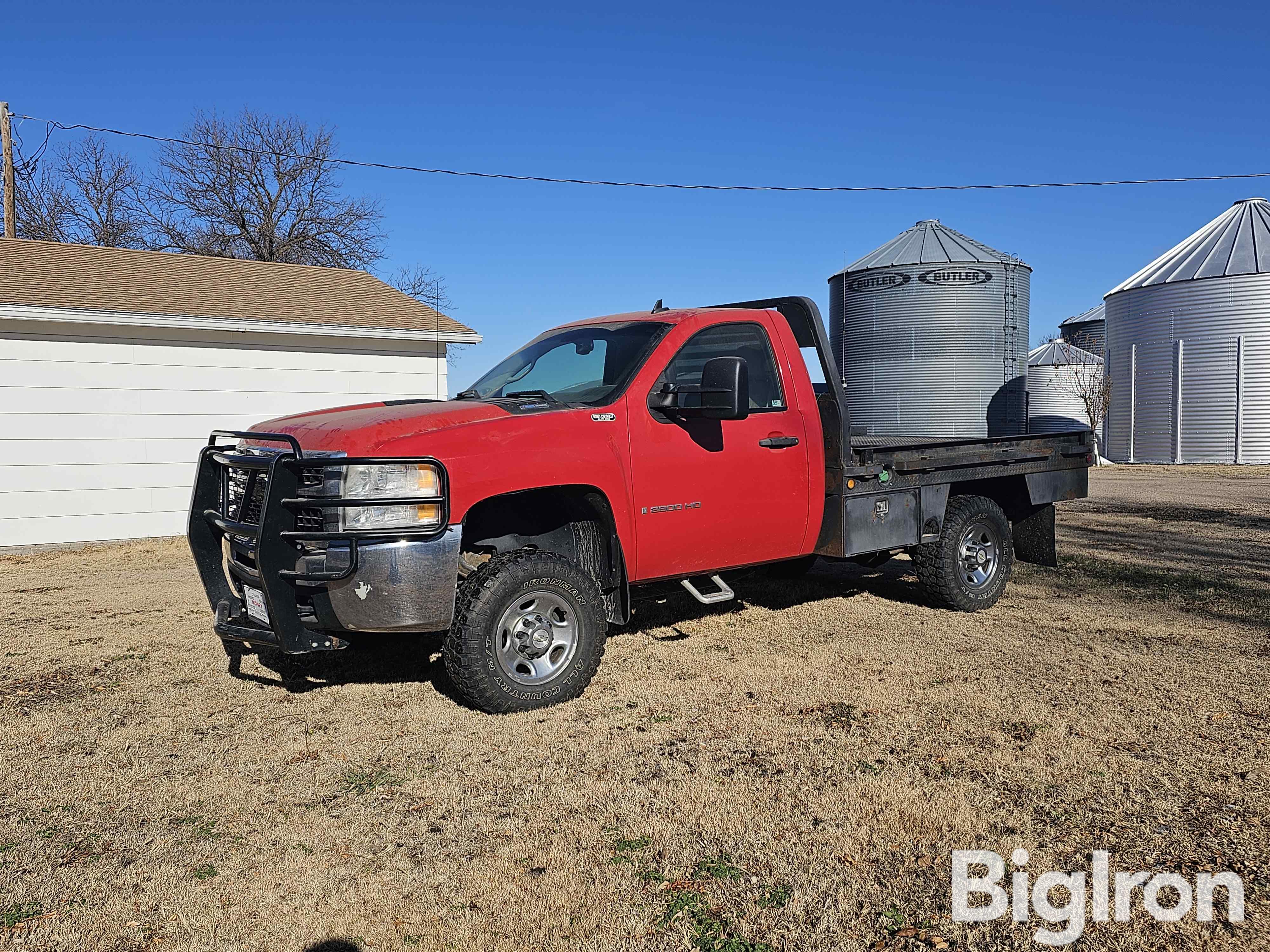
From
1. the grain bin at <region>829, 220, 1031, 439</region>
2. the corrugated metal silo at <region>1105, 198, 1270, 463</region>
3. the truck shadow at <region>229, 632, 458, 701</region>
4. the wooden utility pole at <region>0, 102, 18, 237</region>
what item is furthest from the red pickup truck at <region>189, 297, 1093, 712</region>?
the corrugated metal silo at <region>1105, 198, 1270, 463</region>

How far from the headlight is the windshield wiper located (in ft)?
3.27

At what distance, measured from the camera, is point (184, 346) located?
12492 millimetres

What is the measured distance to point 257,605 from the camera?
4.73m

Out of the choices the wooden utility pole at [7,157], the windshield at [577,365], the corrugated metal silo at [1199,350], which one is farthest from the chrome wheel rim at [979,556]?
the corrugated metal silo at [1199,350]

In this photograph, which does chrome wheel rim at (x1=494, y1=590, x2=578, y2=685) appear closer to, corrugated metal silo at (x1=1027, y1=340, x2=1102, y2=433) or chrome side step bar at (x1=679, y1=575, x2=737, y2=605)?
chrome side step bar at (x1=679, y1=575, x2=737, y2=605)

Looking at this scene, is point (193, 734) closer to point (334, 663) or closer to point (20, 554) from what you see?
point (334, 663)

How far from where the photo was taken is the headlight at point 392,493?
4441 mm

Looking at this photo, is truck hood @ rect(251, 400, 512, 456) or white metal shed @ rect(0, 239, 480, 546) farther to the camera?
white metal shed @ rect(0, 239, 480, 546)

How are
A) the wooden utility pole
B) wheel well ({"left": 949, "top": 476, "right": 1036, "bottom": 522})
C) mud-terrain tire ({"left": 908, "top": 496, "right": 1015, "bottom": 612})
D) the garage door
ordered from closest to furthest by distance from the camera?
mud-terrain tire ({"left": 908, "top": 496, "right": 1015, "bottom": 612}), wheel well ({"left": 949, "top": 476, "right": 1036, "bottom": 522}), the garage door, the wooden utility pole

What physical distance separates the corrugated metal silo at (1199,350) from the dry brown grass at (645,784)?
26.4m

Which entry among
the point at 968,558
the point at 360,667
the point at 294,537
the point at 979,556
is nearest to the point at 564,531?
the point at 294,537

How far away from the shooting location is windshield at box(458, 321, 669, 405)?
18.0 ft

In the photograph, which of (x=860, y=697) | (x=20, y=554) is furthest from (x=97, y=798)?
(x=20, y=554)

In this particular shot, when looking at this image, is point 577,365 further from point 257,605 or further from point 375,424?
point 257,605
